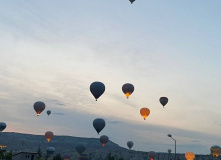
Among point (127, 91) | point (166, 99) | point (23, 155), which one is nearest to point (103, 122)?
point (127, 91)

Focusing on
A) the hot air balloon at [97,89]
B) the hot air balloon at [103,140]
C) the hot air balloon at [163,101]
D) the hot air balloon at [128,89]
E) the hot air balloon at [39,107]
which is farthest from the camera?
the hot air balloon at [103,140]

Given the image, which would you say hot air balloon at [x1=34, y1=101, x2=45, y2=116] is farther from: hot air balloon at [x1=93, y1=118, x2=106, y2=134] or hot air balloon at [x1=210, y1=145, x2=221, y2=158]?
hot air balloon at [x1=210, y1=145, x2=221, y2=158]

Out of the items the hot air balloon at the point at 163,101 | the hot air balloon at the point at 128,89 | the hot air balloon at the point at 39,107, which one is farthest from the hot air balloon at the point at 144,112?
the hot air balloon at the point at 39,107

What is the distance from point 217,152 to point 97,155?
129257 millimetres

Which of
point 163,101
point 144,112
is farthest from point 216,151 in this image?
point 163,101

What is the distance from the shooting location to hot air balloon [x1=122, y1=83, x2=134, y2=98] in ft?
182

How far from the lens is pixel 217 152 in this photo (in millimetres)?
74250

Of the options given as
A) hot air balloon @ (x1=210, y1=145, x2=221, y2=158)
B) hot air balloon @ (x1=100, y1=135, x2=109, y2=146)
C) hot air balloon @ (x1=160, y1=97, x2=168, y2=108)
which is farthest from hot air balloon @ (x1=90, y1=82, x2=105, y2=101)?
hot air balloon @ (x1=210, y1=145, x2=221, y2=158)

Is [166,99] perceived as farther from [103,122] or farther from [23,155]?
[23,155]

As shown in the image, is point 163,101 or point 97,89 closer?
point 97,89

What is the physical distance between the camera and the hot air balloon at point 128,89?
55500 millimetres

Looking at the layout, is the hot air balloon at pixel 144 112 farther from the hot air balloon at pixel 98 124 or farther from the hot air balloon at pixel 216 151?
the hot air balloon at pixel 216 151

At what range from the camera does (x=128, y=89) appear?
55562 mm

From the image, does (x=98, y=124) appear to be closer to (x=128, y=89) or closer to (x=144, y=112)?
(x=128, y=89)
